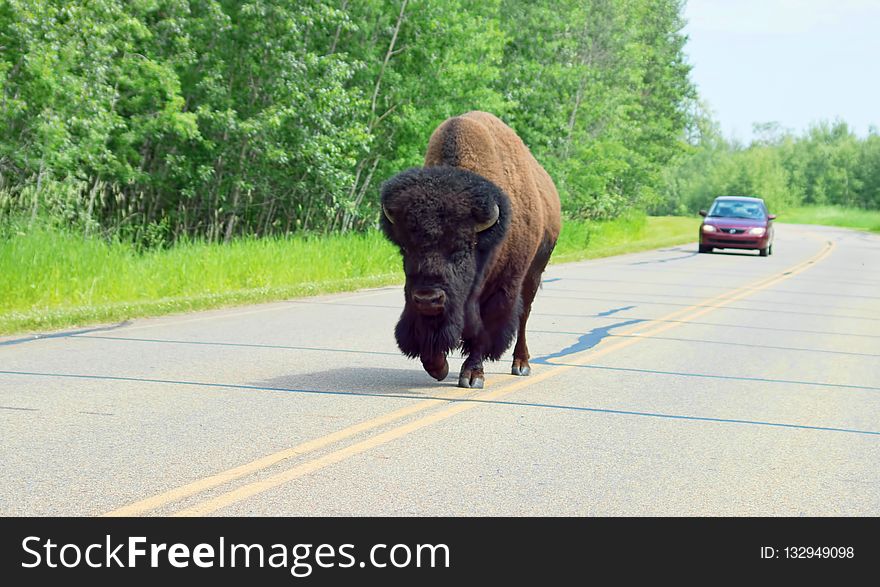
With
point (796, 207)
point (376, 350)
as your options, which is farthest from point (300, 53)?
point (796, 207)

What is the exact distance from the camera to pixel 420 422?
27.2ft

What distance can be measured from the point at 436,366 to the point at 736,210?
101 ft

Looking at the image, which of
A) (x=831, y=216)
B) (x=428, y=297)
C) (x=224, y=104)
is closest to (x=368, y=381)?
(x=428, y=297)

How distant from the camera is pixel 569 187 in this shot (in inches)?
1480

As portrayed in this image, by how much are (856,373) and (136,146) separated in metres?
16.7

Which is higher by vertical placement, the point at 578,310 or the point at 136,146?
the point at 136,146

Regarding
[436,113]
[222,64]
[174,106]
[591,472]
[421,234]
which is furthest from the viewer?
[436,113]

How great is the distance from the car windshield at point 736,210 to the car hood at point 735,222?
368 millimetres

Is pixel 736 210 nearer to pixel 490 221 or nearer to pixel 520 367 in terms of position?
pixel 520 367

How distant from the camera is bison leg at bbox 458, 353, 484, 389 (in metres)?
9.80

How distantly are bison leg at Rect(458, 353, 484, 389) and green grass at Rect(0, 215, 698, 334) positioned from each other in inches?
209

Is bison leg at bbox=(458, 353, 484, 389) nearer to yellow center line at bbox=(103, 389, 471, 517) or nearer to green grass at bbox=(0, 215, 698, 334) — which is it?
yellow center line at bbox=(103, 389, 471, 517)

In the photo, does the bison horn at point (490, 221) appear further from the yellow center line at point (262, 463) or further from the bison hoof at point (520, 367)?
the bison hoof at point (520, 367)

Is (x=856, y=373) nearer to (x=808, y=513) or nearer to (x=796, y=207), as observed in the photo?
(x=808, y=513)
